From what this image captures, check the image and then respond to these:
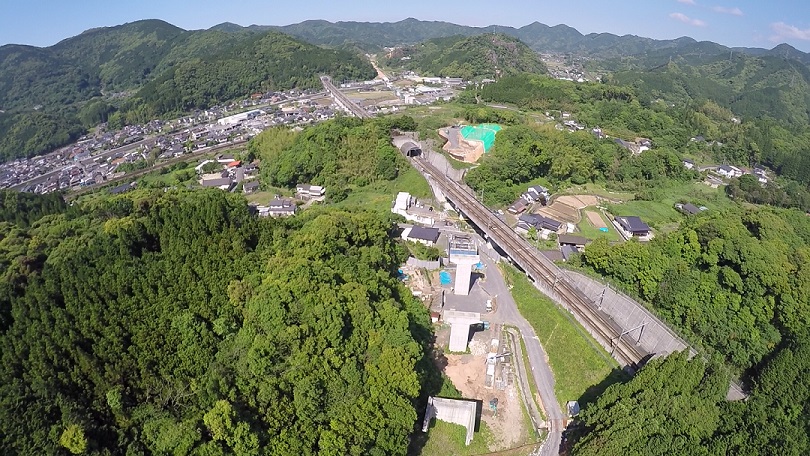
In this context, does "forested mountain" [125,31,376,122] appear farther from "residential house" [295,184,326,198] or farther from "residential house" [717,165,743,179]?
"residential house" [717,165,743,179]

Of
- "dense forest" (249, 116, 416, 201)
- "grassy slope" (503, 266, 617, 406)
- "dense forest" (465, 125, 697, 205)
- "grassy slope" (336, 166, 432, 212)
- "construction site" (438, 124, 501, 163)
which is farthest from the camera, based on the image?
"construction site" (438, 124, 501, 163)

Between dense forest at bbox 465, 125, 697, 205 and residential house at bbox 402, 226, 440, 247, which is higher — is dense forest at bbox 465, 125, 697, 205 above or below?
above

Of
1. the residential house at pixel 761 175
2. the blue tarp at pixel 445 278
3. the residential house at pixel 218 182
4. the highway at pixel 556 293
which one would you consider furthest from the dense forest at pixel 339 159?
the residential house at pixel 761 175

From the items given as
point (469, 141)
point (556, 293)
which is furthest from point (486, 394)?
point (469, 141)

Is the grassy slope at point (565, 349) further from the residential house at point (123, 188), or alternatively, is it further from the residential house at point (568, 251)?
the residential house at point (123, 188)

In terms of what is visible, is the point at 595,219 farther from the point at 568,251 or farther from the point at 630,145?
the point at 630,145

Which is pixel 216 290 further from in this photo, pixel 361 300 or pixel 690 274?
pixel 690 274

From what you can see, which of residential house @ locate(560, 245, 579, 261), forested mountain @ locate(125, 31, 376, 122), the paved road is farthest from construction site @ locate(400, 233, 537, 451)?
forested mountain @ locate(125, 31, 376, 122)
